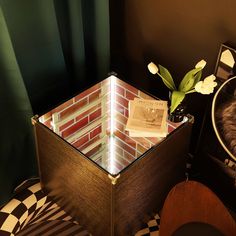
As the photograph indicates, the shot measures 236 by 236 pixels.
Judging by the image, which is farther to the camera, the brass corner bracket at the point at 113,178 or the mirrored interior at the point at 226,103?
the mirrored interior at the point at 226,103

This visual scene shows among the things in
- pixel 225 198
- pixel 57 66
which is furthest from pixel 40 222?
pixel 225 198

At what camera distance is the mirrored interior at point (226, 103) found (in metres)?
1.63

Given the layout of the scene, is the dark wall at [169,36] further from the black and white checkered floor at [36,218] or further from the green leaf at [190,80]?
the black and white checkered floor at [36,218]

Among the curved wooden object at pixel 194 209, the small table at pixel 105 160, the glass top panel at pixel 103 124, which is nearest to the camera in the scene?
the curved wooden object at pixel 194 209

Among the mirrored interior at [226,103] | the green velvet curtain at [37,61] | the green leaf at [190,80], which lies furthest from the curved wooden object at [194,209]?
the green velvet curtain at [37,61]

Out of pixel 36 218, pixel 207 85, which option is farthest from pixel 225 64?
pixel 36 218

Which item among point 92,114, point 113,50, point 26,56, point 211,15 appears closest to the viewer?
point 211,15

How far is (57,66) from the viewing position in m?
1.88

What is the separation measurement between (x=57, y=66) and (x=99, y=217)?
68cm

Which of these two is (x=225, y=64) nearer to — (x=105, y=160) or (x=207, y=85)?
(x=207, y=85)

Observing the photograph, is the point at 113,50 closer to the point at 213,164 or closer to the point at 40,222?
the point at 213,164

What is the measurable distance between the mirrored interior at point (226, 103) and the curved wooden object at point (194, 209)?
276 millimetres

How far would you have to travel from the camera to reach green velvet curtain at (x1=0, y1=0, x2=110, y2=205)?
1.68m

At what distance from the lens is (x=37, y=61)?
1818 mm
